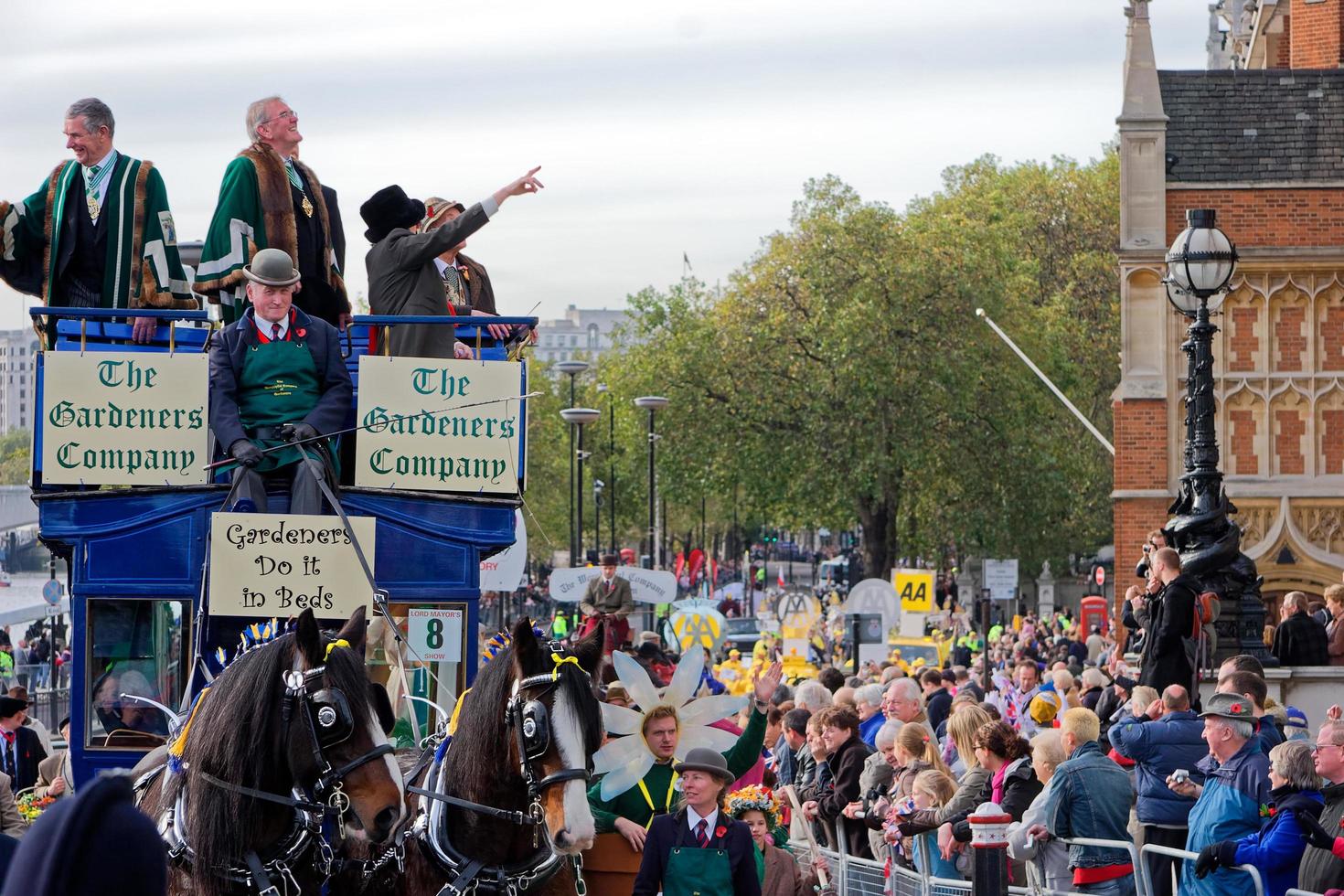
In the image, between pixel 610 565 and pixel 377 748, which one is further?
pixel 610 565

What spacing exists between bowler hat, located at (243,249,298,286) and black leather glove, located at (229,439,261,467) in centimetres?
79

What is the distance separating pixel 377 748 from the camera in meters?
7.54

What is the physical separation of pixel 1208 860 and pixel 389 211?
5859 millimetres

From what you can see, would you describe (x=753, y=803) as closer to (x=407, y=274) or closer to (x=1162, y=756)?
(x=1162, y=756)

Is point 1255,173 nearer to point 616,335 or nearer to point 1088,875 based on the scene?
point 1088,875

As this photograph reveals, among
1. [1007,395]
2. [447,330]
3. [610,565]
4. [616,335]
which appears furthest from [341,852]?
[616,335]

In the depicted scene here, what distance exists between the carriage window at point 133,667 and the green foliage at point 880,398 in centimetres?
4052

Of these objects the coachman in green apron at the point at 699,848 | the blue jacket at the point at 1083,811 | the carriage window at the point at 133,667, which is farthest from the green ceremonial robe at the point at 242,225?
the blue jacket at the point at 1083,811

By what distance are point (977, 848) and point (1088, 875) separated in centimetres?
172

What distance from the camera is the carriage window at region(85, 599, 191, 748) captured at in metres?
9.86

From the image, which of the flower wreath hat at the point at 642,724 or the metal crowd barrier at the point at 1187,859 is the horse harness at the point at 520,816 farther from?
the metal crowd barrier at the point at 1187,859

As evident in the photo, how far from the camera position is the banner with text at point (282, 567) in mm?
9625

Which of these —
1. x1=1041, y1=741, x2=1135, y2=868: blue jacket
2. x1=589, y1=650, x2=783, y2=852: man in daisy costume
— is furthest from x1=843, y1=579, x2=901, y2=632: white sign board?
x1=589, y1=650, x2=783, y2=852: man in daisy costume

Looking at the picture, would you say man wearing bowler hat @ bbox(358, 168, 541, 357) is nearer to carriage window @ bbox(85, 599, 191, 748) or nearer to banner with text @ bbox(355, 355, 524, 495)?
banner with text @ bbox(355, 355, 524, 495)
